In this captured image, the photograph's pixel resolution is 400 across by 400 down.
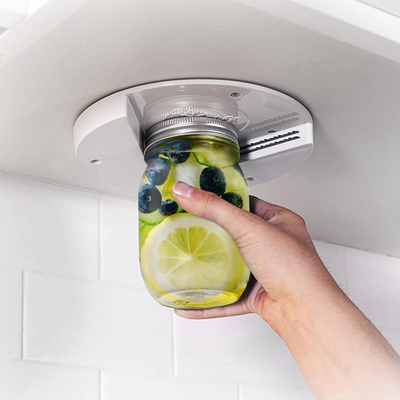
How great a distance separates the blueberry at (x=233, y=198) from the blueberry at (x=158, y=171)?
7 cm

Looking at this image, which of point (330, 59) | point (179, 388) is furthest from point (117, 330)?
point (330, 59)

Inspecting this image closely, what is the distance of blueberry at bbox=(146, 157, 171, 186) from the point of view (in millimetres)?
828

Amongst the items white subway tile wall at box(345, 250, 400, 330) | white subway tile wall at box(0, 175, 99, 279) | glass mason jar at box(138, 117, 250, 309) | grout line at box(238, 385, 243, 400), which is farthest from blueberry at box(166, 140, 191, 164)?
white subway tile wall at box(345, 250, 400, 330)

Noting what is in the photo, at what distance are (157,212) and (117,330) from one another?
33 cm

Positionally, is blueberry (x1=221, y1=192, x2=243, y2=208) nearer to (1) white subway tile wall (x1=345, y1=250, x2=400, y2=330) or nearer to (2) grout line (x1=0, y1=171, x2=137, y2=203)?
(2) grout line (x1=0, y1=171, x2=137, y2=203)

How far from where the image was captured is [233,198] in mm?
837

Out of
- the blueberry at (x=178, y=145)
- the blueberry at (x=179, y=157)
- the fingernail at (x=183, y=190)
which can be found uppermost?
the blueberry at (x=178, y=145)

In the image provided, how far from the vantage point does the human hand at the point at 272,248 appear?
0.79m

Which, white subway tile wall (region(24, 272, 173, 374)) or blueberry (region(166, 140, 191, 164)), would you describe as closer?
blueberry (region(166, 140, 191, 164))

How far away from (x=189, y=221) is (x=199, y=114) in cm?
13

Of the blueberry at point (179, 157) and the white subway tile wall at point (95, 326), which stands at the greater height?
the blueberry at point (179, 157)

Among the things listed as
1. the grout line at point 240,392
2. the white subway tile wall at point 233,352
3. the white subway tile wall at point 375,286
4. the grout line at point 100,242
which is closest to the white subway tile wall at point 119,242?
the grout line at point 100,242

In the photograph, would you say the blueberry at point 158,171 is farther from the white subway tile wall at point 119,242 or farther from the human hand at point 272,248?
the white subway tile wall at point 119,242

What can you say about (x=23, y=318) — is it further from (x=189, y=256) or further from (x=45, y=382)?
(x=189, y=256)
